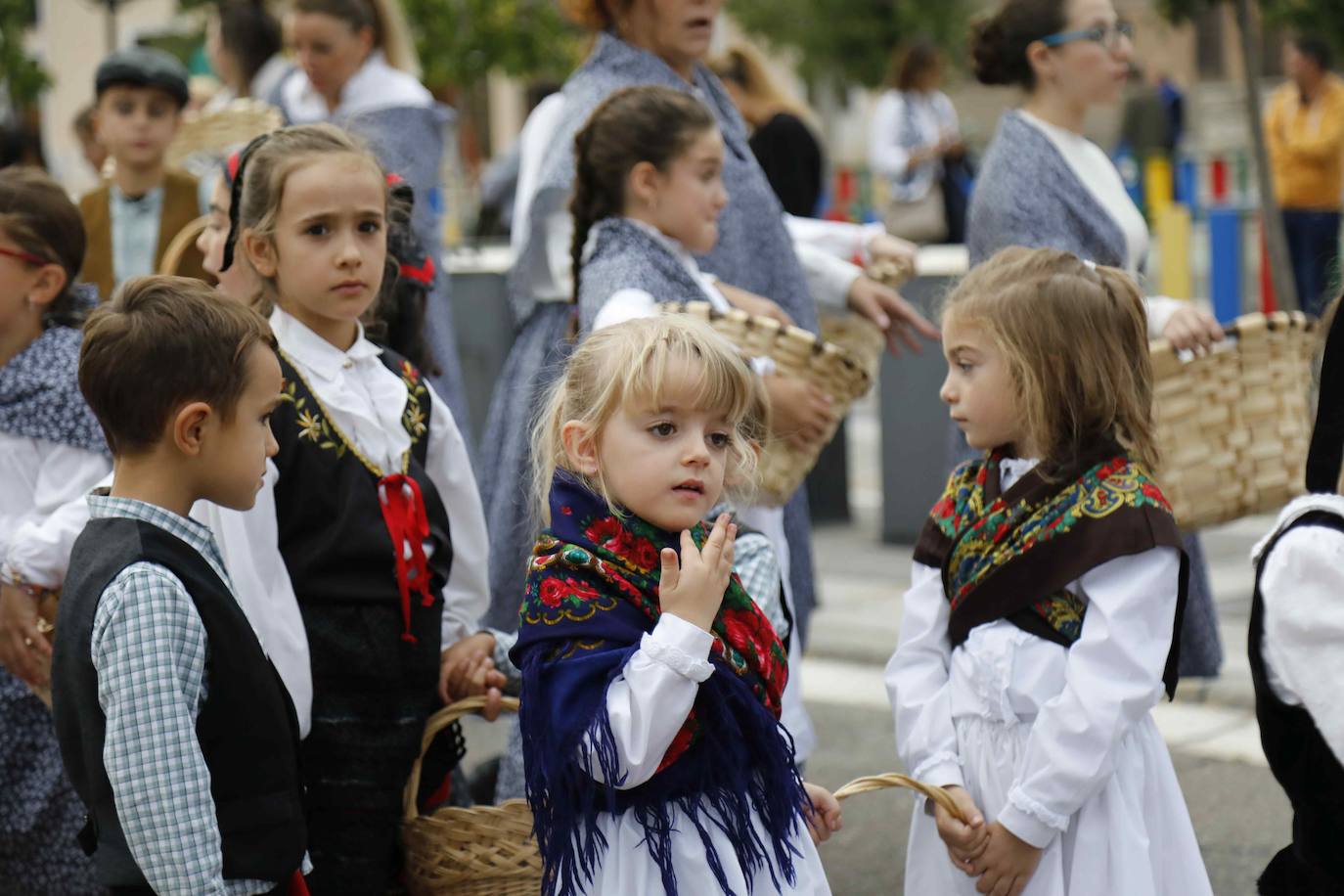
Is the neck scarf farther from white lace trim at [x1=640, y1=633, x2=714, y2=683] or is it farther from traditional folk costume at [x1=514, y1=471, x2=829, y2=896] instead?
white lace trim at [x1=640, y1=633, x2=714, y2=683]

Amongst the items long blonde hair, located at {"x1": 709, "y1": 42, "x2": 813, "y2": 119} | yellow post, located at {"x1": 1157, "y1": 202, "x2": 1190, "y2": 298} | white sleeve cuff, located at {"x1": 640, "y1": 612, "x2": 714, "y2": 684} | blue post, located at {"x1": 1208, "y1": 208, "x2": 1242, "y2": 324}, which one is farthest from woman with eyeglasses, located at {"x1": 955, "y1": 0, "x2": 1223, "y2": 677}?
yellow post, located at {"x1": 1157, "y1": 202, "x2": 1190, "y2": 298}

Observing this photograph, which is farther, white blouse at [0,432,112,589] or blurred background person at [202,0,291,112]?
blurred background person at [202,0,291,112]

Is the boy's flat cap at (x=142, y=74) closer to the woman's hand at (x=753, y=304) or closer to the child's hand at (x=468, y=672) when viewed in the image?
the woman's hand at (x=753, y=304)

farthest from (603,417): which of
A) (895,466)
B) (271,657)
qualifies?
(895,466)

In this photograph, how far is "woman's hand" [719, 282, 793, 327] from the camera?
155 inches

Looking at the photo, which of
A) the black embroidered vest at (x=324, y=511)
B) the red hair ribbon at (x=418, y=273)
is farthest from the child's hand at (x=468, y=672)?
the red hair ribbon at (x=418, y=273)

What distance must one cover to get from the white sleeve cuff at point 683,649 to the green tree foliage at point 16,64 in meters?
13.3

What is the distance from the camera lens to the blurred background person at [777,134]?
8.54 meters

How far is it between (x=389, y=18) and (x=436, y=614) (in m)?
3.70

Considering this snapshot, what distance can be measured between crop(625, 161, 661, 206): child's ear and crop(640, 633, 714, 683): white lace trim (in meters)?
1.61

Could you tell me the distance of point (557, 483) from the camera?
2.72m

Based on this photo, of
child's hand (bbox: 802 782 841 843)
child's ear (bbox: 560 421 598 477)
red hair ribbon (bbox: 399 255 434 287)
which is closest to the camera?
child's ear (bbox: 560 421 598 477)

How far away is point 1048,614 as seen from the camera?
3.03 m

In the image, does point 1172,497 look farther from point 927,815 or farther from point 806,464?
point 927,815
